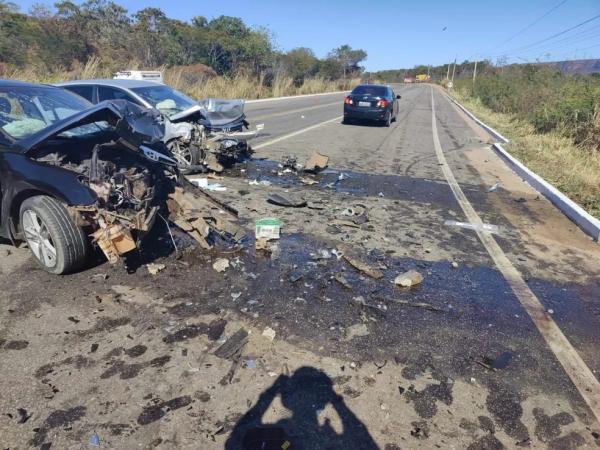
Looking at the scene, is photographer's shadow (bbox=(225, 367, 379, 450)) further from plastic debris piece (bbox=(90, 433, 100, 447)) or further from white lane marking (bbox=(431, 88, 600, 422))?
white lane marking (bbox=(431, 88, 600, 422))

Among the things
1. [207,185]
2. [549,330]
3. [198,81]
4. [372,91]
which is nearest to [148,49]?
[198,81]

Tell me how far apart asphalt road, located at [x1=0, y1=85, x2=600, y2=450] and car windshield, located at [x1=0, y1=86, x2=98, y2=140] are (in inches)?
50.4

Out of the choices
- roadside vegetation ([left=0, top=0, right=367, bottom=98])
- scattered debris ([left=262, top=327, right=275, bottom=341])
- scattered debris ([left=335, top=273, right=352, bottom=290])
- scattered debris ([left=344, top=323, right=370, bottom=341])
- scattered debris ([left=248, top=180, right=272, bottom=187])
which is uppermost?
roadside vegetation ([left=0, top=0, right=367, bottom=98])

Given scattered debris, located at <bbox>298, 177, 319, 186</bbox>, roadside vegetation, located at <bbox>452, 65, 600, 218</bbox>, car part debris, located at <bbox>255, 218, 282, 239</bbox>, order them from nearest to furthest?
car part debris, located at <bbox>255, 218, 282, 239</bbox> < scattered debris, located at <bbox>298, 177, 319, 186</bbox> < roadside vegetation, located at <bbox>452, 65, 600, 218</bbox>

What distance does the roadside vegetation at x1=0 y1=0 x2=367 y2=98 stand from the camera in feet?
76.8

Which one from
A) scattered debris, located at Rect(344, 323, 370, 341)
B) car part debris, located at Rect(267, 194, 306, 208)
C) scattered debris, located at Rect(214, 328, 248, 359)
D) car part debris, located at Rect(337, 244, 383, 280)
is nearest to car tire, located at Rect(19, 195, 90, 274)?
scattered debris, located at Rect(214, 328, 248, 359)

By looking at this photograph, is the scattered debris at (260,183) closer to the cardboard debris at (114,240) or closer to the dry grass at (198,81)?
the cardboard debris at (114,240)

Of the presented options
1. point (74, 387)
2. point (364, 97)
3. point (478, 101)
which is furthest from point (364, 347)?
point (478, 101)

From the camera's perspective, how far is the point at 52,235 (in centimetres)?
368

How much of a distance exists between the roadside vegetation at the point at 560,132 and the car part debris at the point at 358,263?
185 inches

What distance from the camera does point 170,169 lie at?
4.70 m

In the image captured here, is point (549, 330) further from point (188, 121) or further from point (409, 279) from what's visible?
point (188, 121)

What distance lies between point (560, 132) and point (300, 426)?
47.8 feet

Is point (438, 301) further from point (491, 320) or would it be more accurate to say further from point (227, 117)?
point (227, 117)
